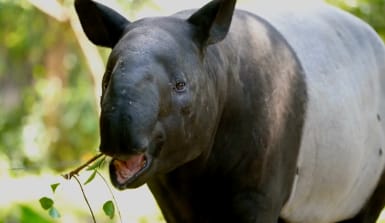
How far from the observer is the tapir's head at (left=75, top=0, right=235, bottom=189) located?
3188 mm

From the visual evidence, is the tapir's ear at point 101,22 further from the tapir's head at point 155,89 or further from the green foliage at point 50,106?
the green foliage at point 50,106

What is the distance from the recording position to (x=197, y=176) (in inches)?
159

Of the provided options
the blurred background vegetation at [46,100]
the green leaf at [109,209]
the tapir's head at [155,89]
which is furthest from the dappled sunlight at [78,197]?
the tapir's head at [155,89]

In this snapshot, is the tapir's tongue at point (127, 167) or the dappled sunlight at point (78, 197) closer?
the tapir's tongue at point (127, 167)

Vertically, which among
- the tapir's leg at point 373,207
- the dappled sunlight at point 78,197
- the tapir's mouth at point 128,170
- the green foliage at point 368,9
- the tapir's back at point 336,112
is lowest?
the dappled sunlight at point 78,197

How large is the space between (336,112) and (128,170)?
5.24 ft

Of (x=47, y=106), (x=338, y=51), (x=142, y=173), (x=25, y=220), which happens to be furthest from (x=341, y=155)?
(x=47, y=106)

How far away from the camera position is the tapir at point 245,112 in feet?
11.0

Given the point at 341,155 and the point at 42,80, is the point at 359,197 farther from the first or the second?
the point at 42,80

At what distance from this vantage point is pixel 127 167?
3.32 metres

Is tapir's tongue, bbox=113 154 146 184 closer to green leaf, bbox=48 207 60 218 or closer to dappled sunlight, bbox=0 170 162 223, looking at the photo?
green leaf, bbox=48 207 60 218

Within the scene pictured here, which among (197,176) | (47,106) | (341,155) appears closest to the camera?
(197,176)

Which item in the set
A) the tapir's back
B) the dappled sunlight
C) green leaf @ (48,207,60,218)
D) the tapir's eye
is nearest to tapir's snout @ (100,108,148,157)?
the tapir's eye

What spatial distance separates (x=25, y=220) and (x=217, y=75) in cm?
185
